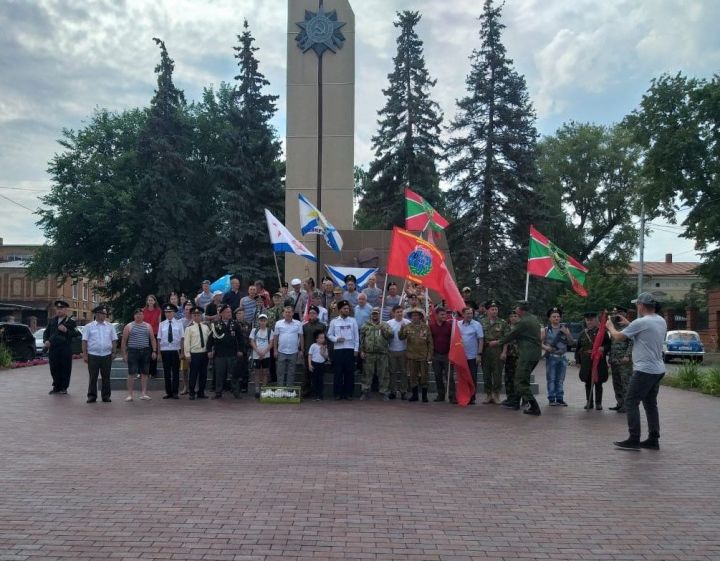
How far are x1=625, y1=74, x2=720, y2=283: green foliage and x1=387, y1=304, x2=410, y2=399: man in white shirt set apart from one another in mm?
23055

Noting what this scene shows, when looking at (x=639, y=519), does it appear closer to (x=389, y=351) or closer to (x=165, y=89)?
(x=389, y=351)

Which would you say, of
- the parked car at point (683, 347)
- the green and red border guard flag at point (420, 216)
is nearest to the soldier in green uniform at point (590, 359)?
the green and red border guard flag at point (420, 216)

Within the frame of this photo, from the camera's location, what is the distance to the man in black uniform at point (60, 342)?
13898 millimetres

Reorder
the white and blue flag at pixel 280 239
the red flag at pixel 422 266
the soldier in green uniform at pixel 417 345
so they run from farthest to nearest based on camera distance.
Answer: the white and blue flag at pixel 280 239
the red flag at pixel 422 266
the soldier in green uniform at pixel 417 345

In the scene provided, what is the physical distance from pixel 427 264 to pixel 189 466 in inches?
302

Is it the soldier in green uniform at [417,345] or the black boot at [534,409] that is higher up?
the soldier in green uniform at [417,345]

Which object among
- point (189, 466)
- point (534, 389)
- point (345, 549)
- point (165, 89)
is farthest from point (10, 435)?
point (165, 89)

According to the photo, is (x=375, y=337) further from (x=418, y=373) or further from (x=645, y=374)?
(x=645, y=374)

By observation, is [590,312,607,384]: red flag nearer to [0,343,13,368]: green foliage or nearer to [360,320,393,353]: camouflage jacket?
[360,320,393,353]: camouflage jacket

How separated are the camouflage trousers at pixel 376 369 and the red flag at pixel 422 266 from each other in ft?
5.49

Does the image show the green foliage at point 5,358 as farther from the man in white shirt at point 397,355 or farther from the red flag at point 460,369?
the red flag at point 460,369

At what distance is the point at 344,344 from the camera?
12984mm

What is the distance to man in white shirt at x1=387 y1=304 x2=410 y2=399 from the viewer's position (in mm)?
13320

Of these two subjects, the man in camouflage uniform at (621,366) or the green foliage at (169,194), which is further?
the green foliage at (169,194)
